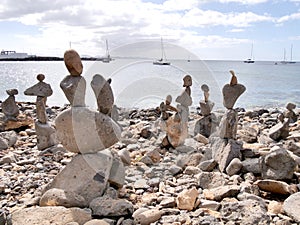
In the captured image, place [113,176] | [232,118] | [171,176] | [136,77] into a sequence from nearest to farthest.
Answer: [113,176] → [171,176] → [232,118] → [136,77]

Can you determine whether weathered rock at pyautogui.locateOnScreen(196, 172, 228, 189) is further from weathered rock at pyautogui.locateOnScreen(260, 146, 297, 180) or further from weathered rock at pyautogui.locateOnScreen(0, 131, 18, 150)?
weathered rock at pyautogui.locateOnScreen(0, 131, 18, 150)

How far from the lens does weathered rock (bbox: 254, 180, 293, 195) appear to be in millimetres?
3734

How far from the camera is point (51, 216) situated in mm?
3027

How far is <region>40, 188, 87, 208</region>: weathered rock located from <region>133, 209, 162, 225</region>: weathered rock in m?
0.60

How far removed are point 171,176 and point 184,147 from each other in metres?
1.75

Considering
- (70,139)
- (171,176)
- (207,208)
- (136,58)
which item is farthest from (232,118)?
(70,139)

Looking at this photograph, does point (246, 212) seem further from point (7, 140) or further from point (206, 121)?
point (7, 140)

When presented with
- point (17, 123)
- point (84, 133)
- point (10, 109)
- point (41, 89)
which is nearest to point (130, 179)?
point (84, 133)

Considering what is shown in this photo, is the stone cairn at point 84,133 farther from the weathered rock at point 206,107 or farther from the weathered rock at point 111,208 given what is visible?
the weathered rock at point 206,107

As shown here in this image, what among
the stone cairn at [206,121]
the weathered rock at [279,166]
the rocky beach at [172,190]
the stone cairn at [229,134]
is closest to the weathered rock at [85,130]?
the rocky beach at [172,190]

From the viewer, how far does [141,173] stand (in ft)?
16.4

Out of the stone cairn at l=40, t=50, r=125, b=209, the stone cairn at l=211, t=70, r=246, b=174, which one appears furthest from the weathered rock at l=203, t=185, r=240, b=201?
the stone cairn at l=40, t=50, r=125, b=209

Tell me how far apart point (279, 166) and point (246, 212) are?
1285 mm

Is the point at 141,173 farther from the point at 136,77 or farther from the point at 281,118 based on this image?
the point at 281,118
